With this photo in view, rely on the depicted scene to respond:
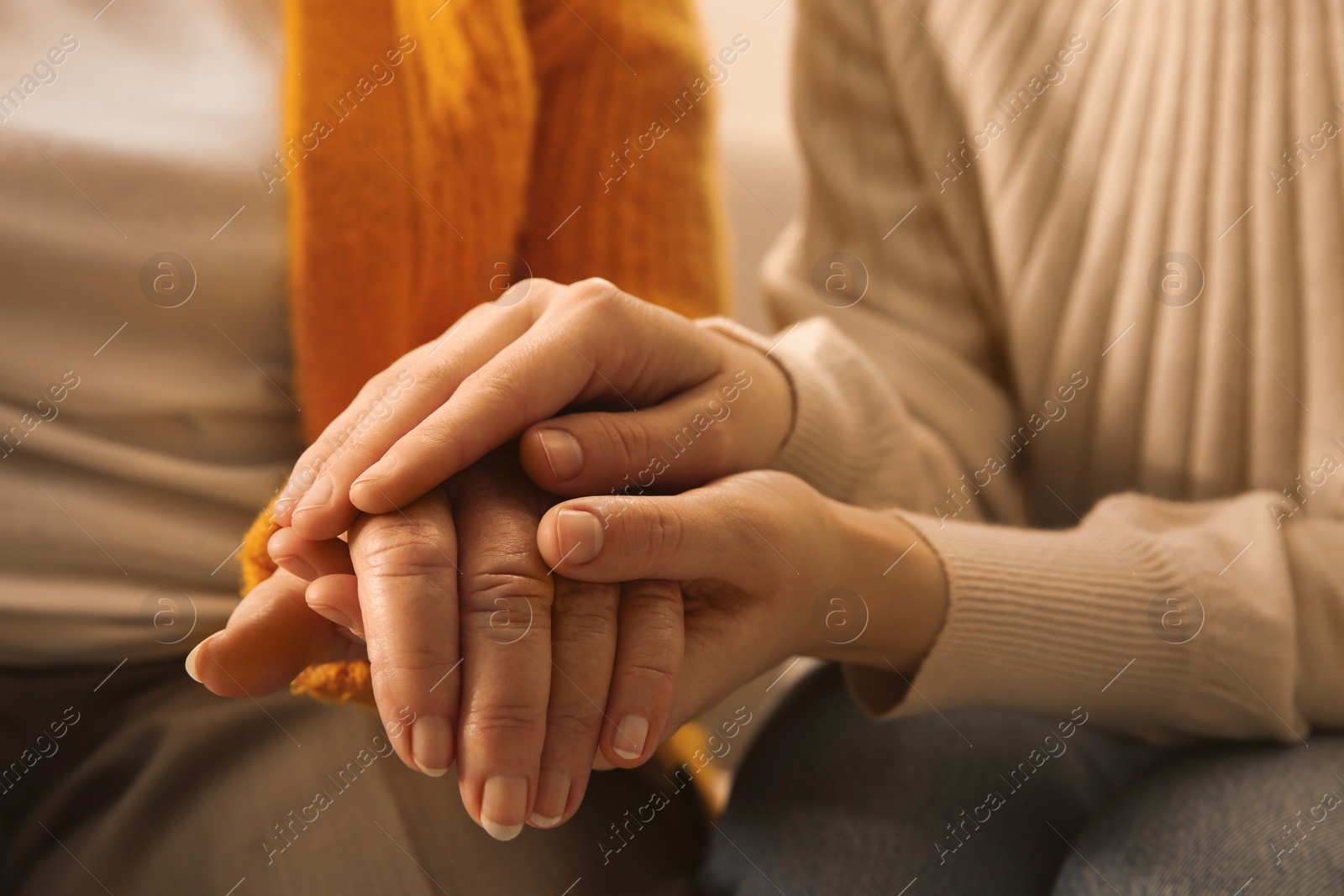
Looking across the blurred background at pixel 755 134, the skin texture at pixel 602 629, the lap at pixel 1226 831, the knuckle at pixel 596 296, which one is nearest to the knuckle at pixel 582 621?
the skin texture at pixel 602 629

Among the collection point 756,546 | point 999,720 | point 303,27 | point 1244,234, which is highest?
point 303,27

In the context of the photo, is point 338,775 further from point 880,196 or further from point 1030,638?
point 880,196

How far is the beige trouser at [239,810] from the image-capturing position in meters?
0.33

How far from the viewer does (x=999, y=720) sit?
1.45 ft

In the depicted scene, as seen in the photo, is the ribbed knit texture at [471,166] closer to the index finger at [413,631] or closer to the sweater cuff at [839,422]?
the sweater cuff at [839,422]

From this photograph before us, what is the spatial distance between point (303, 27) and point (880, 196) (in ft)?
1.18

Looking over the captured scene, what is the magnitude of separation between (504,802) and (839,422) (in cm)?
24

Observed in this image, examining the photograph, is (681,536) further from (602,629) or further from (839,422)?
(839,422)

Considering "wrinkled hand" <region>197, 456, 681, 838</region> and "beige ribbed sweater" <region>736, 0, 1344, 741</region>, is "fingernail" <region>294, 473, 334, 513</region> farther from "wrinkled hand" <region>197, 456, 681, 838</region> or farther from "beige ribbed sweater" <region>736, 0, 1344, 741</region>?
"beige ribbed sweater" <region>736, 0, 1344, 741</region>

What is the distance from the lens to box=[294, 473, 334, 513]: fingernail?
0.26 metres

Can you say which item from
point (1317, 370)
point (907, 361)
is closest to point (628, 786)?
point (907, 361)

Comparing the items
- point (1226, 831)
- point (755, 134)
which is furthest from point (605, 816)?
point (755, 134)

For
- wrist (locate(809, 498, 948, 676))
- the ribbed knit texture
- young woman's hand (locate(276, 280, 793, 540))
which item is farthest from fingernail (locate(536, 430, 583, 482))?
the ribbed knit texture

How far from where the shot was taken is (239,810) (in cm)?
35
